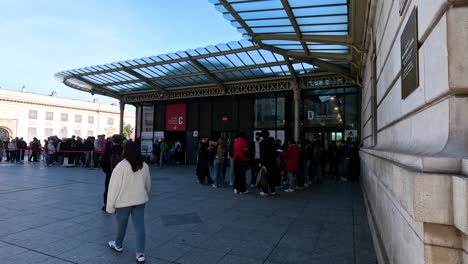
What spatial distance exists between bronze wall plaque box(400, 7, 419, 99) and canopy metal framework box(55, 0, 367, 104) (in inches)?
221

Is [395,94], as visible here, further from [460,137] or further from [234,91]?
[234,91]

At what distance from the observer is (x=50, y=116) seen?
174 feet

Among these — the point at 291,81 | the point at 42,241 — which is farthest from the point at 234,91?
the point at 42,241

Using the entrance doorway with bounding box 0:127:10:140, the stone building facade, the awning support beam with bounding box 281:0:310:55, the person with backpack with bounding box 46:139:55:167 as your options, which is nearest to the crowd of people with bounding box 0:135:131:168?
the person with backpack with bounding box 46:139:55:167

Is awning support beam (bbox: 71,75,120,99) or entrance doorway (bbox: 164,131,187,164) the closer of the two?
awning support beam (bbox: 71,75,120,99)

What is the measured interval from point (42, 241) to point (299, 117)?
14.8m

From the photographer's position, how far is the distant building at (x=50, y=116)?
46.7 metres

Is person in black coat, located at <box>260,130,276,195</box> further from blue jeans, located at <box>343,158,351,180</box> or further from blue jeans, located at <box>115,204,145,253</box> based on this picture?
blue jeans, located at <box>343,158,351,180</box>

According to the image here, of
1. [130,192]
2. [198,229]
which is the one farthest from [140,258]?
[198,229]

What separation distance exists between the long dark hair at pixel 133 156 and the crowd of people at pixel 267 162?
4814 millimetres

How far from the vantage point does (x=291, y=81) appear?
56.9ft

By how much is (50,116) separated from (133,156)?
5788 cm

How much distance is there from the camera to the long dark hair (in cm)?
401

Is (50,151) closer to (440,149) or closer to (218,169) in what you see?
(218,169)
